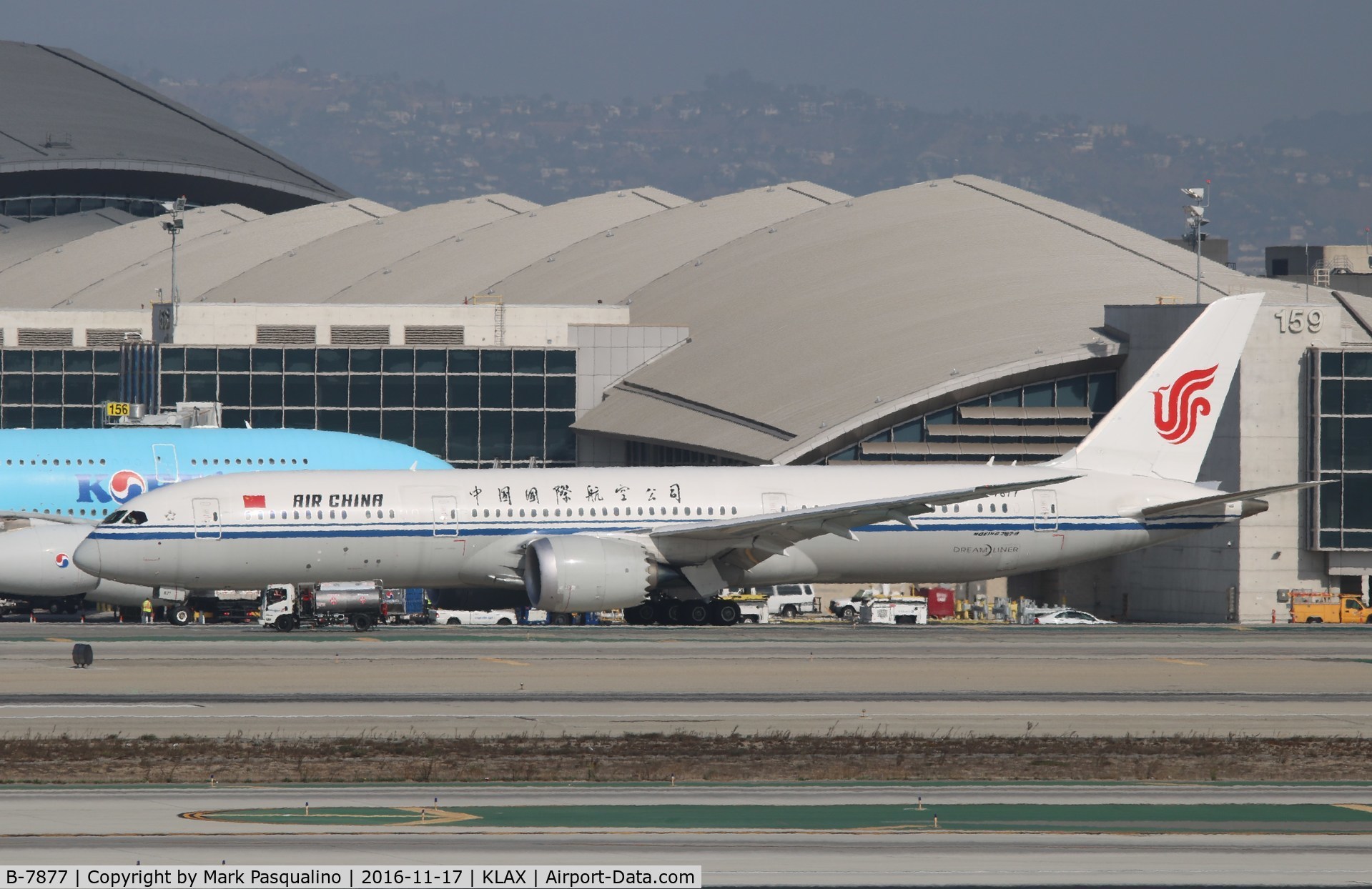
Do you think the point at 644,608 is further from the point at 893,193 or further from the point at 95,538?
the point at 893,193

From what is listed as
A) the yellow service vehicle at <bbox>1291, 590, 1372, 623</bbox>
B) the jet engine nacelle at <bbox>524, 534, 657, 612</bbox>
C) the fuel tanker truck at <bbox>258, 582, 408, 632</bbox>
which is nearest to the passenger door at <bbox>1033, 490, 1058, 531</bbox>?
the jet engine nacelle at <bbox>524, 534, 657, 612</bbox>

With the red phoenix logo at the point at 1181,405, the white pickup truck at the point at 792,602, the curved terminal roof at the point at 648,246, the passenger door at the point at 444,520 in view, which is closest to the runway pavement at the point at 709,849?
the passenger door at the point at 444,520

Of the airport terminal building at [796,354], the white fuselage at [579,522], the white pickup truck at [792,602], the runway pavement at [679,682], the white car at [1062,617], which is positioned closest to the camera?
the runway pavement at [679,682]

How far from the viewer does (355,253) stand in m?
116

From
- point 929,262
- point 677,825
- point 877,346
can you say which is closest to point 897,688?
point 677,825

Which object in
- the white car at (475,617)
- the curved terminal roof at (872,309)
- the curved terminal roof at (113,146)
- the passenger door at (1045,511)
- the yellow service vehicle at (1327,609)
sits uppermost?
the curved terminal roof at (113,146)

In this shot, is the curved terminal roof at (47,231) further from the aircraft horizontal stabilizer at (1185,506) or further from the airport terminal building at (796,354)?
the aircraft horizontal stabilizer at (1185,506)

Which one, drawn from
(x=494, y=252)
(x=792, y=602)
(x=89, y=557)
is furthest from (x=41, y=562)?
(x=494, y=252)

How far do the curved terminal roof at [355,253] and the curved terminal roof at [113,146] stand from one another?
88.2 feet

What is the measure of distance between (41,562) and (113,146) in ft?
314

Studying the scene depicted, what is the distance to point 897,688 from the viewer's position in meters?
36.2

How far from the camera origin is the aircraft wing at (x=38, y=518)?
5778 centimetres

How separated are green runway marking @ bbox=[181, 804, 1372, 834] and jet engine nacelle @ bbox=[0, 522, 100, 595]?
3363 cm

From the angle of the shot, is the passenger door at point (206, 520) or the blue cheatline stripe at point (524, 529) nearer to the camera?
the blue cheatline stripe at point (524, 529)
